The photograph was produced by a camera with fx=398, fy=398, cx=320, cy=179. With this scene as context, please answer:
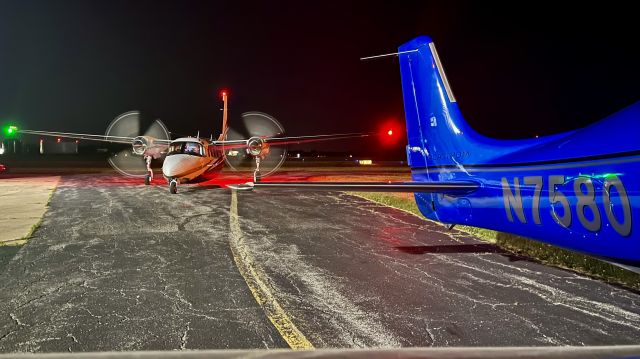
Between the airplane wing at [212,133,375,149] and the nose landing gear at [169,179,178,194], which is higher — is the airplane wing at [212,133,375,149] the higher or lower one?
the higher one

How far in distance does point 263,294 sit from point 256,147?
22.8 metres

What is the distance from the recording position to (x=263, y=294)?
18.8ft

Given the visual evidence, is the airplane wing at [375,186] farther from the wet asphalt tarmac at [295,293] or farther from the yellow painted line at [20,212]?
the yellow painted line at [20,212]

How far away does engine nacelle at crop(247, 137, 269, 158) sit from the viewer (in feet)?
91.1

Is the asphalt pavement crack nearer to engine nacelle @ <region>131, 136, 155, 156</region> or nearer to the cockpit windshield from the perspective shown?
the cockpit windshield

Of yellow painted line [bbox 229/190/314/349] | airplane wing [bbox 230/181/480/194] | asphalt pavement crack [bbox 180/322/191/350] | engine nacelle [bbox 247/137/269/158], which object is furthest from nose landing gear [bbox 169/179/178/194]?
asphalt pavement crack [bbox 180/322/191/350]

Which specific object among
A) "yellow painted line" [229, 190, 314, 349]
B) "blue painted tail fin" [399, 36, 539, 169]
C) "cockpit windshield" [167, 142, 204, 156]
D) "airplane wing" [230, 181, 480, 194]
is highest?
"blue painted tail fin" [399, 36, 539, 169]

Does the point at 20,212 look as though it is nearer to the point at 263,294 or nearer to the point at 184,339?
the point at 263,294

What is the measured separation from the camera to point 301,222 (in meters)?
12.2

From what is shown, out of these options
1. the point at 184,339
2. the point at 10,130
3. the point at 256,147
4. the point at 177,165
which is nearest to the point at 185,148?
Answer: the point at 177,165

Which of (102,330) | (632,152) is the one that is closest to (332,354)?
(102,330)

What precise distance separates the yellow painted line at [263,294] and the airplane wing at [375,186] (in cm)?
150

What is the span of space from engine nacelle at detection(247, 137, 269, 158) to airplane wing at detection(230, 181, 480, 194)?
70.4 ft

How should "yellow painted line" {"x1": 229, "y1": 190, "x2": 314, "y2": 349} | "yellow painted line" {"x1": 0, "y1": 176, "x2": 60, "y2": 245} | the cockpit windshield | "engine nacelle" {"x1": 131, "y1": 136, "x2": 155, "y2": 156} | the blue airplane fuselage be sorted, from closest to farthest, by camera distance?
"yellow painted line" {"x1": 229, "y1": 190, "x2": 314, "y2": 349} < the blue airplane fuselage < "yellow painted line" {"x1": 0, "y1": 176, "x2": 60, "y2": 245} < the cockpit windshield < "engine nacelle" {"x1": 131, "y1": 136, "x2": 155, "y2": 156}
